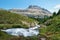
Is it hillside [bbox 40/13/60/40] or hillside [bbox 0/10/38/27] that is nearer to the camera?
hillside [bbox 40/13/60/40]

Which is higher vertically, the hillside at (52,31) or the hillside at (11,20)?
the hillside at (11,20)

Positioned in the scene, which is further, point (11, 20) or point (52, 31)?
point (11, 20)

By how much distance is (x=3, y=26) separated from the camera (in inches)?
1725

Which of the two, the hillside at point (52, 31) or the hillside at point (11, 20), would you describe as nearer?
the hillside at point (52, 31)

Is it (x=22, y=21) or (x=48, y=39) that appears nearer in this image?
(x=48, y=39)

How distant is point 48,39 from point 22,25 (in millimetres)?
19359

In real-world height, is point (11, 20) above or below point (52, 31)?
above

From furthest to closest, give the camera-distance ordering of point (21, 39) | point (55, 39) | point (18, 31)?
1. point (18, 31)
2. point (55, 39)
3. point (21, 39)

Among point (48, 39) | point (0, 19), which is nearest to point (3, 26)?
point (0, 19)

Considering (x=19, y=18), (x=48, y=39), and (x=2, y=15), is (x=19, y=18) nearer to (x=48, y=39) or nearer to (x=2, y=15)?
(x=2, y=15)

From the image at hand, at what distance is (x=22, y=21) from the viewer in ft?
165

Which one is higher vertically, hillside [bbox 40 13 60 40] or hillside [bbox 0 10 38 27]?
hillside [bbox 0 10 38 27]

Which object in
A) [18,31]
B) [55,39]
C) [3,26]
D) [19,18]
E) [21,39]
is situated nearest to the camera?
[21,39]

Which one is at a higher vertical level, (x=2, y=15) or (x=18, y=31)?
(x=2, y=15)
